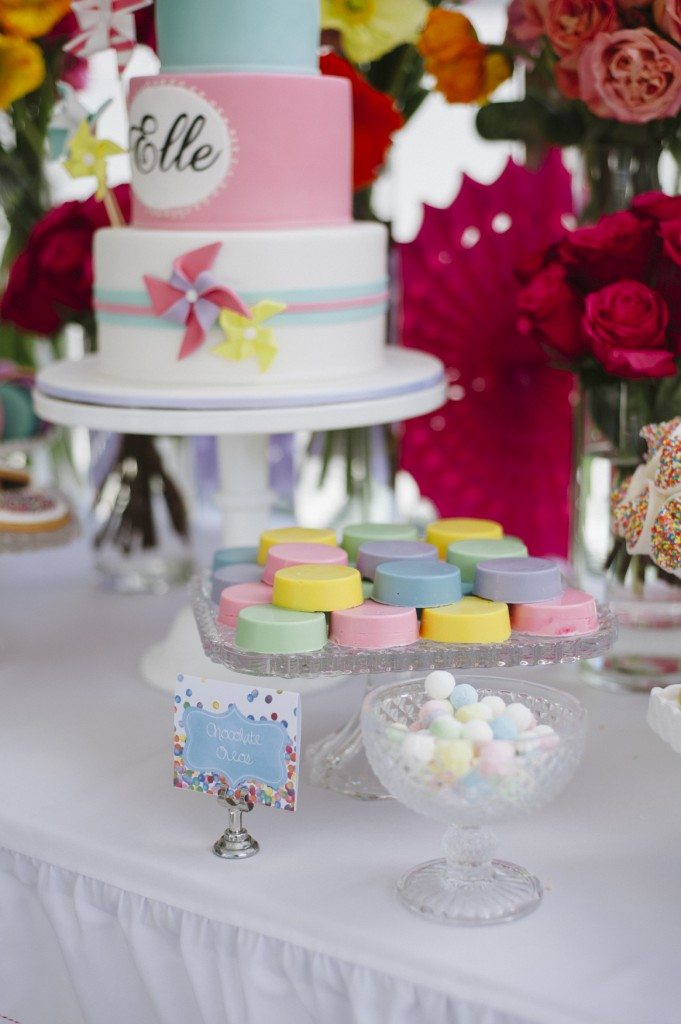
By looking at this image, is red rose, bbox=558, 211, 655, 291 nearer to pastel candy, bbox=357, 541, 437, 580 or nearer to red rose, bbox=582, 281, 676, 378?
red rose, bbox=582, 281, 676, 378

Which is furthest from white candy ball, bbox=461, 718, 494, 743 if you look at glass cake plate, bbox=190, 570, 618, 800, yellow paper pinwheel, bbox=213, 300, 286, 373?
yellow paper pinwheel, bbox=213, 300, 286, 373

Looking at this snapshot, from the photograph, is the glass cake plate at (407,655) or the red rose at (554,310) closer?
the glass cake plate at (407,655)

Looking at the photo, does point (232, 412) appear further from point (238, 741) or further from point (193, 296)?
point (238, 741)

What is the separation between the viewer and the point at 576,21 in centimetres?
133

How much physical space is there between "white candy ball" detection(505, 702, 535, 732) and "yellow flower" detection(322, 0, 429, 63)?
0.88 m

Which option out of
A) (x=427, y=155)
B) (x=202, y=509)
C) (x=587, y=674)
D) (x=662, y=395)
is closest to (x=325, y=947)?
(x=587, y=674)

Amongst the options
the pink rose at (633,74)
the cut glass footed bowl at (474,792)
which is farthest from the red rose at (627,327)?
the cut glass footed bowl at (474,792)

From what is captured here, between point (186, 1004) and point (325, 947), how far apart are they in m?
0.15

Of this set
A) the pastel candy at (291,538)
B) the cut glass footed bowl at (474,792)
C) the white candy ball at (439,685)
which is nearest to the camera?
the cut glass footed bowl at (474,792)

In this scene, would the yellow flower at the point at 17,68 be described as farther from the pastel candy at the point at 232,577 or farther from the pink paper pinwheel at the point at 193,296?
the pastel candy at the point at 232,577

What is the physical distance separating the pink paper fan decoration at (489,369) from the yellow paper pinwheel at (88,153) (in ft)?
1.35

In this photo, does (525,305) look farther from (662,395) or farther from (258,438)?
(258,438)

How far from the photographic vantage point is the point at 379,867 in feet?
3.49

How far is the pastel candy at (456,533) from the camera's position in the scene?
4.14ft
